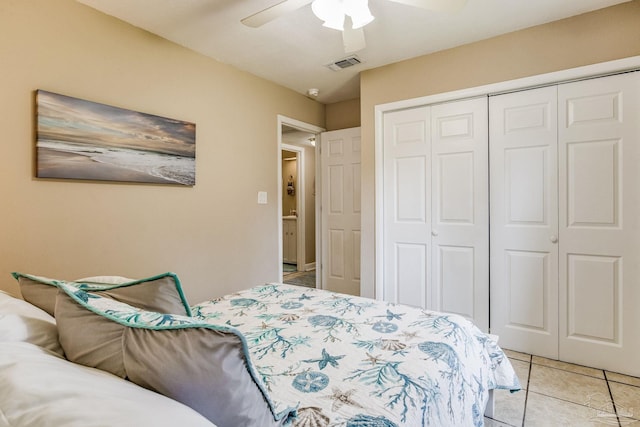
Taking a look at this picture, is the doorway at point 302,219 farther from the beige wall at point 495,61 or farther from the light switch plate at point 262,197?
the beige wall at point 495,61

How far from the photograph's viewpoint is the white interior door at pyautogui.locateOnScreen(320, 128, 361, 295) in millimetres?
3883

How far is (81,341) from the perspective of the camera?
0.75 meters

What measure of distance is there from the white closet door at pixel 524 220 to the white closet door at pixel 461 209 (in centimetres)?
7

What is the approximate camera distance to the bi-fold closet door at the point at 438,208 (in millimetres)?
2707

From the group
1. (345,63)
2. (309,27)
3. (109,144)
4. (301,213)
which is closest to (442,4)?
(309,27)

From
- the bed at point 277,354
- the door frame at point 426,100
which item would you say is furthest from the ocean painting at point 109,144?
the door frame at point 426,100

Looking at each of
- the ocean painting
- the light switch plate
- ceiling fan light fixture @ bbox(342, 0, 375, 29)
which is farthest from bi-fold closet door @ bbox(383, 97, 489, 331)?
the ocean painting

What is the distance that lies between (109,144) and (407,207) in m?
2.45

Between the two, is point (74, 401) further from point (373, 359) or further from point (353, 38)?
point (353, 38)

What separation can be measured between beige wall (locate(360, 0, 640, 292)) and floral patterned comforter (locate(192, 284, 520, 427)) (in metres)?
1.68

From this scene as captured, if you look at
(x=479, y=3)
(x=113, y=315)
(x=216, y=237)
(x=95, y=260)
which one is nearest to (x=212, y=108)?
(x=216, y=237)

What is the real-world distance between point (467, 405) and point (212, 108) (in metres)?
2.83

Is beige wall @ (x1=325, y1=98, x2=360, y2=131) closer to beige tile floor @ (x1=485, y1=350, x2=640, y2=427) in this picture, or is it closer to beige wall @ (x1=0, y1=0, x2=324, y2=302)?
beige wall @ (x1=0, y1=0, x2=324, y2=302)

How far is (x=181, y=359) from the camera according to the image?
646 mm
